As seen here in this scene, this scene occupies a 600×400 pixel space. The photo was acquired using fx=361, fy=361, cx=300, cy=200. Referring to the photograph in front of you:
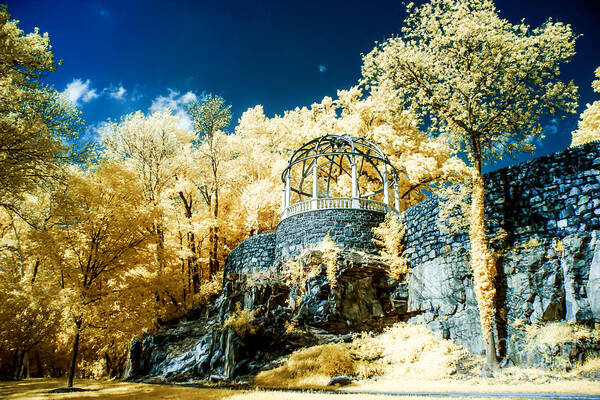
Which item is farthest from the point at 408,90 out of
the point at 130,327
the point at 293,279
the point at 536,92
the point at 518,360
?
the point at 130,327

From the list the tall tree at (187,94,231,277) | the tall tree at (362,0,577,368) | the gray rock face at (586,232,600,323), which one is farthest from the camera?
the tall tree at (187,94,231,277)

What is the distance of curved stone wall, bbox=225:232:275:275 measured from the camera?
53.3 ft

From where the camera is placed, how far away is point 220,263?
21281mm

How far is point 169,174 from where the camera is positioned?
20.3m

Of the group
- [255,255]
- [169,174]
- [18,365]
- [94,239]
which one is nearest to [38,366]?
[18,365]

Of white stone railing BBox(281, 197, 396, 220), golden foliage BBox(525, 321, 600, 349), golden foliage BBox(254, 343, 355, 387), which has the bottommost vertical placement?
golden foliage BBox(254, 343, 355, 387)

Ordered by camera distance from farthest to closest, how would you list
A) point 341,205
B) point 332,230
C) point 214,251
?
point 214,251
point 341,205
point 332,230

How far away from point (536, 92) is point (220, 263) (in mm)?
17206

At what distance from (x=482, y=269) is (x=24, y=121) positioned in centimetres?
1147

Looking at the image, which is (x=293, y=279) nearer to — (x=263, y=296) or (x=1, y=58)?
(x=263, y=296)

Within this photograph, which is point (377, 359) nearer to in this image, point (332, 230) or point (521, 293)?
point (521, 293)

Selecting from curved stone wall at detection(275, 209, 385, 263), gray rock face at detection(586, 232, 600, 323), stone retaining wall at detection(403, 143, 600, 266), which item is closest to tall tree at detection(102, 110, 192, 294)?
curved stone wall at detection(275, 209, 385, 263)

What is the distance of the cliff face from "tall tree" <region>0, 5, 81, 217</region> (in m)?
7.88

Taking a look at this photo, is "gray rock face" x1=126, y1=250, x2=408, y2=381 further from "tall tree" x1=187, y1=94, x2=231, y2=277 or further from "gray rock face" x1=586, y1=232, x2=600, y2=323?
"tall tree" x1=187, y1=94, x2=231, y2=277
